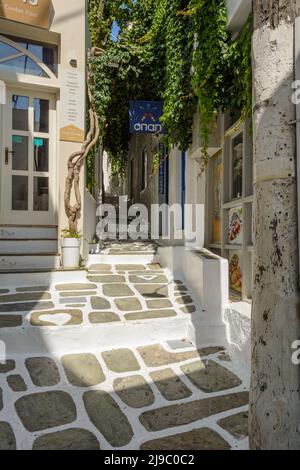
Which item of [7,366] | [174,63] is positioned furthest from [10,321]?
[174,63]

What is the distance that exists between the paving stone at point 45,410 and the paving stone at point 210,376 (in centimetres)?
95

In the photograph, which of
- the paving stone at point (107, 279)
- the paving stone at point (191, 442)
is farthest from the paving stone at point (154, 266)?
the paving stone at point (191, 442)

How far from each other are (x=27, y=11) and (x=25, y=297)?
387 cm

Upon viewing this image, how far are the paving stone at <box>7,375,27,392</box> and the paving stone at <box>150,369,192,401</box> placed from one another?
97 centimetres

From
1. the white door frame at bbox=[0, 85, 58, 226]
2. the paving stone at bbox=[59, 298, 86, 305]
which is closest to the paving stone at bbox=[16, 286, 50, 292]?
the paving stone at bbox=[59, 298, 86, 305]

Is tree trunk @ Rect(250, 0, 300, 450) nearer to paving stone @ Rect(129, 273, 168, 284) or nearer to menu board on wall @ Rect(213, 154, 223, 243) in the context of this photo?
paving stone @ Rect(129, 273, 168, 284)

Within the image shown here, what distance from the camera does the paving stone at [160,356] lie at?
9.12 ft

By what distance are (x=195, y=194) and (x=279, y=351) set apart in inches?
152

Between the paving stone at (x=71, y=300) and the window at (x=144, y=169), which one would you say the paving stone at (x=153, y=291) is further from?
the window at (x=144, y=169)

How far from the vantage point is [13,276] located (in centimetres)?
395

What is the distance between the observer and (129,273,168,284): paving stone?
14.1 feet

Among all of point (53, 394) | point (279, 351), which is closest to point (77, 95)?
point (53, 394)

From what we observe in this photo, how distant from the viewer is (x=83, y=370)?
8.63 ft

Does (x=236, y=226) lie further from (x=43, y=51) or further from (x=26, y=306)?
(x=43, y=51)
